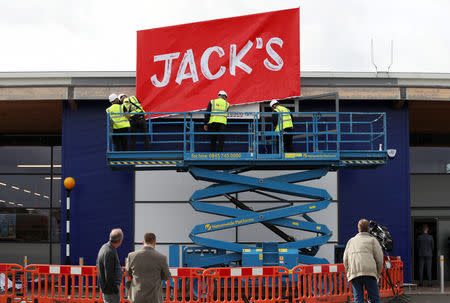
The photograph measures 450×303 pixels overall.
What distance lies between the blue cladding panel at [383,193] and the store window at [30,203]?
9727mm

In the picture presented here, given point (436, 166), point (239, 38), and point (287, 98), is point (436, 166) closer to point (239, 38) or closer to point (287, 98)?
point (287, 98)

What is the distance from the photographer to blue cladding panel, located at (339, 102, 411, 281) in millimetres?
15469

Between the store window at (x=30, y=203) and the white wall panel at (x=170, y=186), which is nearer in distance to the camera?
the white wall panel at (x=170, y=186)

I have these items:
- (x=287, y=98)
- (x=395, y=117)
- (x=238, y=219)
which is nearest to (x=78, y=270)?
(x=238, y=219)

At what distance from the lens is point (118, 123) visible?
13.4m

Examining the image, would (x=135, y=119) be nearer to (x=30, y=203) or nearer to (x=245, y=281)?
(x=245, y=281)

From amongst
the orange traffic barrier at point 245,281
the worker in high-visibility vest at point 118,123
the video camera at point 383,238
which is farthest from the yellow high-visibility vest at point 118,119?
the video camera at point 383,238

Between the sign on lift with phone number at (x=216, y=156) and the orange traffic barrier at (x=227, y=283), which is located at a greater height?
the sign on lift with phone number at (x=216, y=156)

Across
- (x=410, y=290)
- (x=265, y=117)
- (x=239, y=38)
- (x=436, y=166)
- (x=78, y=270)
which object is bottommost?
(x=410, y=290)

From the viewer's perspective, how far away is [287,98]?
48.0 ft

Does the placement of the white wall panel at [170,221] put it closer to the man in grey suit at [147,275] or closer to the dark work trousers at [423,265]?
the dark work trousers at [423,265]

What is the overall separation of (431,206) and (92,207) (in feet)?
35.7

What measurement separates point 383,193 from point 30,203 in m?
11.8

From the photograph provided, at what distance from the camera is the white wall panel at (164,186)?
15.6 metres
